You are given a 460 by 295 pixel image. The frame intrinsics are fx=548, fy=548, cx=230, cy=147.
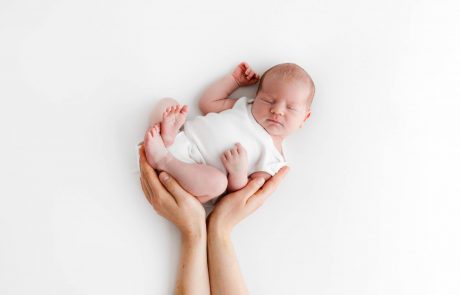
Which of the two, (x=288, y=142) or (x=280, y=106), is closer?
(x=280, y=106)

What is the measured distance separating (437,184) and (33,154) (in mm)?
1266

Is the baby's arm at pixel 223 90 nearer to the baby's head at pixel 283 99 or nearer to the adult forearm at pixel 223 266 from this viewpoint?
the baby's head at pixel 283 99

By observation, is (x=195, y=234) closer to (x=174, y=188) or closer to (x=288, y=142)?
(x=174, y=188)

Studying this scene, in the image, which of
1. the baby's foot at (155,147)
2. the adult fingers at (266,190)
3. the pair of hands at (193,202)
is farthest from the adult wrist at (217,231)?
the baby's foot at (155,147)

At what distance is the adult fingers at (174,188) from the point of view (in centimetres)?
157

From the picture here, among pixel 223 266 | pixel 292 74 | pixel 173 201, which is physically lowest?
pixel 223 266

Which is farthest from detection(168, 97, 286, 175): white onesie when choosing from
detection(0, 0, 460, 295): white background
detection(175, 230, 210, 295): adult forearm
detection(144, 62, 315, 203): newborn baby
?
detection(175, 230, 210, 295): adult forearm

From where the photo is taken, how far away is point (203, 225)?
1.61m

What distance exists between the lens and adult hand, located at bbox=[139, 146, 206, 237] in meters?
1.57

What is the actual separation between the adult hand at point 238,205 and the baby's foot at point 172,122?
247 millimetres

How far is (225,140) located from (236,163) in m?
0.09

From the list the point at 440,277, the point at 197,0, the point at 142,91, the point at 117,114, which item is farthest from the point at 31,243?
the point at 440,277

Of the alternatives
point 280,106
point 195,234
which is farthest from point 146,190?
point 280,106

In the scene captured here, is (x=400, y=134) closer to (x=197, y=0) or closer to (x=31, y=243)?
(x=197, y=0)
